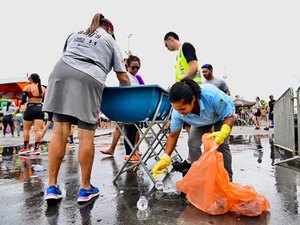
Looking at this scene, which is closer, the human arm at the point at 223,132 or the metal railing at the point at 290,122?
the human arm at the point at 223,132

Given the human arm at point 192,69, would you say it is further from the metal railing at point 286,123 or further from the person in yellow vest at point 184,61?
the metal railing at point 286,123

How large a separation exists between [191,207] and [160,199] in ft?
1.09

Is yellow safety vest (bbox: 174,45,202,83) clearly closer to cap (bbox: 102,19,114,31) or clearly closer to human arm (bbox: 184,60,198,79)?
human arm (bbox: 184,60,198,79)

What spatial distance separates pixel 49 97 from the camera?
232cm

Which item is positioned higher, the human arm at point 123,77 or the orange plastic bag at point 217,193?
the human arm at point 123,77

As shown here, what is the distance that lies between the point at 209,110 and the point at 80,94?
112 centimetres

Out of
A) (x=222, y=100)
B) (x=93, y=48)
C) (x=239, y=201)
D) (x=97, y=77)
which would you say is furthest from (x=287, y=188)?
(x=93, y=48)

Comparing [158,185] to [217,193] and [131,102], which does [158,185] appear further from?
[131,102]

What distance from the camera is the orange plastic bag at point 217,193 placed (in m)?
1.96

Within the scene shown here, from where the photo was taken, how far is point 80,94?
226cm

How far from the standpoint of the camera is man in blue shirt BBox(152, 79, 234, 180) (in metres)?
2.11

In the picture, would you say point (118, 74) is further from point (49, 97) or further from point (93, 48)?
point (49, 97)

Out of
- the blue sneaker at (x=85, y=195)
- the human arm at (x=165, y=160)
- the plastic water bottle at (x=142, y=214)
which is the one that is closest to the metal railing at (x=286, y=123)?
the human arm at (x=165, y=160)

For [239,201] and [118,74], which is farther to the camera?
[118,74]
